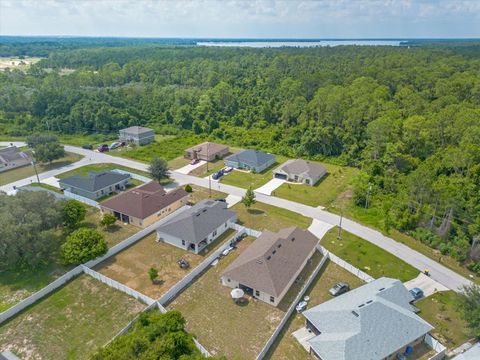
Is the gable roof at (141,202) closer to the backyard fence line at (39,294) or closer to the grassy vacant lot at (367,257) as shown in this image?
the backyard fence line at (39,294)

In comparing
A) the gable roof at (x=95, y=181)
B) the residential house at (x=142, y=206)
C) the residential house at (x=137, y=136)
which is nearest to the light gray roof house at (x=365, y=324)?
the residential house at (x=142, y=206)

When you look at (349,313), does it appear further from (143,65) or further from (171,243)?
(143,65)

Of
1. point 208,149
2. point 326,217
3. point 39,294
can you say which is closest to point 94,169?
point 208,149

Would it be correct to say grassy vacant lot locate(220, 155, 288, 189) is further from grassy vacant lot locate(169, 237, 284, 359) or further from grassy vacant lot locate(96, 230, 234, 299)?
grassy vacant lot locate(169, 237, 284, 359)

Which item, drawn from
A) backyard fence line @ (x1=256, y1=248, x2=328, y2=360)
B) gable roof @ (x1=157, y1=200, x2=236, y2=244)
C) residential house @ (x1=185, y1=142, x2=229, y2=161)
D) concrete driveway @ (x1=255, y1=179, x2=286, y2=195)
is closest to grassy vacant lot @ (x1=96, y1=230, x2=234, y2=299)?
gable roof @ (x1=157, y1=200, x2=236, y2=244)

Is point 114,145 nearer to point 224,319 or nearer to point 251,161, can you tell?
point 251,161

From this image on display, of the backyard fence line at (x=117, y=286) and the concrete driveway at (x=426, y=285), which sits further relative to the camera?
the concrete driveway at (x=426, y=285)
